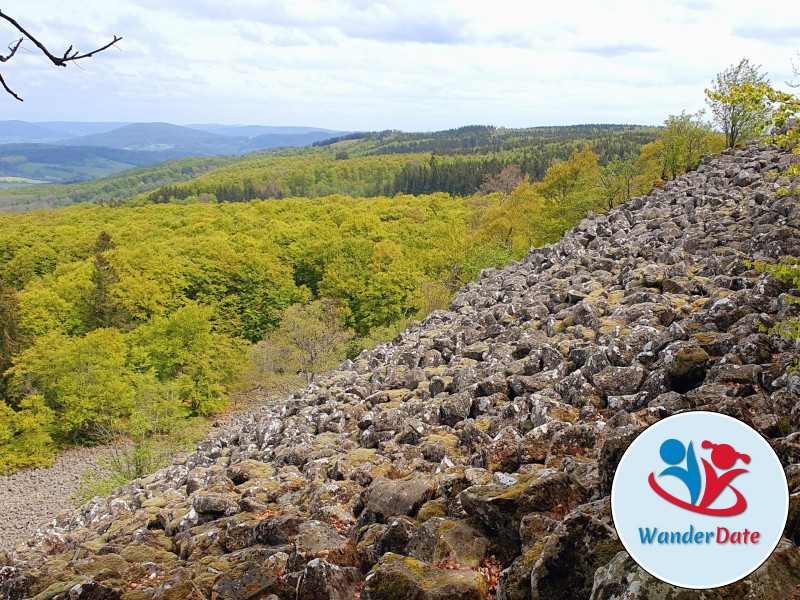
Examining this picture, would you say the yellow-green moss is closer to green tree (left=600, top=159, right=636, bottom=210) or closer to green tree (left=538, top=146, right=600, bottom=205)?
green tree (left=600, top=159, right=636, bottom=210)

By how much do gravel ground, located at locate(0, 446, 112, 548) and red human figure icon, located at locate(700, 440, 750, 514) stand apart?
117 feet

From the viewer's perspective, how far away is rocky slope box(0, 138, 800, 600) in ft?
20.0

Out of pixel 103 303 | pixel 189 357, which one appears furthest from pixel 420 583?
pixel 103 303

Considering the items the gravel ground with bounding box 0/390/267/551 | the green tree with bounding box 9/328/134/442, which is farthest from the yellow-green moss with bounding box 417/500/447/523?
the green tree with bounding box 9/328/134/442

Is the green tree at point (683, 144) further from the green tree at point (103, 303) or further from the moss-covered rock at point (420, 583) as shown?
the green tree at point (103, 303)

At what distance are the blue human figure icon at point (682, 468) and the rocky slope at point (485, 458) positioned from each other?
2.76ft

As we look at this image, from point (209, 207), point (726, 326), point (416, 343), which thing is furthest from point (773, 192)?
point (209, 207)

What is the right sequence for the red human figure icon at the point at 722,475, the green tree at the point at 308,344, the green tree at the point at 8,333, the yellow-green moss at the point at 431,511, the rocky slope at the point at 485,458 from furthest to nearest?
the green tree at the point at 8,333 → the green tree at the point at 308,344 → the yellow-green moss at the point at 431,511 → the rocky slope at the point at 485,458 → the red human figure icon at the point at 722,475

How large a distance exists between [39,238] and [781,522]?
100971 mm

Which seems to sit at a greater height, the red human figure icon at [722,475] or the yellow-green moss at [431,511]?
the red human figure icon at [722,475]

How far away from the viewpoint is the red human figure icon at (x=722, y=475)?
13.0ft

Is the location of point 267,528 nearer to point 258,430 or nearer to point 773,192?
point 258,430

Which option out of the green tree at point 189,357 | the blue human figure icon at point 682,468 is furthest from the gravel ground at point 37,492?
the blue human figure icon at point 682,468

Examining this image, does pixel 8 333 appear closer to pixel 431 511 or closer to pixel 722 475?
pixel 431 511
